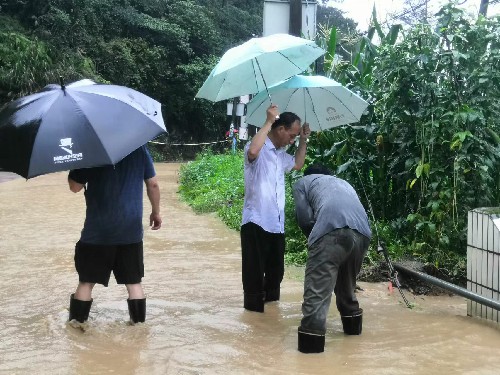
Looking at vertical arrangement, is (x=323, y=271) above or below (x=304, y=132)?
below

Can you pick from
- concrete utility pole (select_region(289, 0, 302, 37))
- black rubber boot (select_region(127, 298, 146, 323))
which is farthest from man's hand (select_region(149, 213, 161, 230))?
concrete utility pole (select_region(289, 0, 302, 37))

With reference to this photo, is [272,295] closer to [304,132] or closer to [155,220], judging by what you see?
[155,220]

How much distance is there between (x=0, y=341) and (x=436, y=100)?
15.1ft

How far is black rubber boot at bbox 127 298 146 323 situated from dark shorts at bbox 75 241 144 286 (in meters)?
0.18

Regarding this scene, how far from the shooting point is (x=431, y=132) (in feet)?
20.7

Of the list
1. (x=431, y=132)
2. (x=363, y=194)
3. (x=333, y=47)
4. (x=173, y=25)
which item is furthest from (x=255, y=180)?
(x=173, y=25)

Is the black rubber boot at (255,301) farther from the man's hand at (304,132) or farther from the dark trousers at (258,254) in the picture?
the man's hand at (304,132)

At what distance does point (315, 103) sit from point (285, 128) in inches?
28.0

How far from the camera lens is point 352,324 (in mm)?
4688

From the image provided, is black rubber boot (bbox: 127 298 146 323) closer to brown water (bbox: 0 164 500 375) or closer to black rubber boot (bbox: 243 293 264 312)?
brown water (bbox: 0 164 500 375)

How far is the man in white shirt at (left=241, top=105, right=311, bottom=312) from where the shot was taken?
16.6 ft

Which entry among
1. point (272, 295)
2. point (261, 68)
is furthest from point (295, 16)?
point (272, 295)

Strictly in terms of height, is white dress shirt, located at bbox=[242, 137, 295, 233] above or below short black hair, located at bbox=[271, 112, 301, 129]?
below

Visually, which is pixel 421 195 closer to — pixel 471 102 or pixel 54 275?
pixel 471 102
